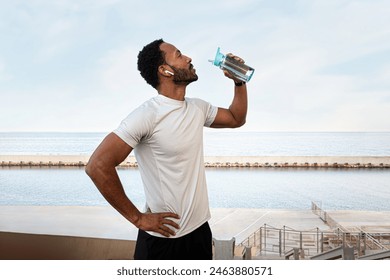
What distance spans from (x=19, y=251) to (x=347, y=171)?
2566 centimetres

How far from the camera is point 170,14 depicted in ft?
49.1

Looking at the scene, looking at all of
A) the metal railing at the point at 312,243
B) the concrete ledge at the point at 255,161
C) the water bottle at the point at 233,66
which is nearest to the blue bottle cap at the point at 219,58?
the water bottle at the point at 233,66

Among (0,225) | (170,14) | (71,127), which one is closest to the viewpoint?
(0,225)

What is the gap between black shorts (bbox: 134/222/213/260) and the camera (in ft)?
2.88

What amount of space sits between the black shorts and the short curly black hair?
0.28 m

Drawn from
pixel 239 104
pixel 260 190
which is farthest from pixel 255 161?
pixel 239 104

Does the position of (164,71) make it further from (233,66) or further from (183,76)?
(233,66)

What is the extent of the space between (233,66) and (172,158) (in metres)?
0.25

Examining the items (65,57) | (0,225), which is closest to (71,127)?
(65,57)

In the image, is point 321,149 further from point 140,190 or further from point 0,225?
point 0,225

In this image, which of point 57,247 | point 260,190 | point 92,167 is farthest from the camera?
point 260,190

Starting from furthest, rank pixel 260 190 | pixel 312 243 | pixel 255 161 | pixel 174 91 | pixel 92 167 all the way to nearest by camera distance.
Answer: pixel 255 161, pixel 260 190, pixel 312 243, pixel 174 91, pixel 92 167

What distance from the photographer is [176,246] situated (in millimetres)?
880

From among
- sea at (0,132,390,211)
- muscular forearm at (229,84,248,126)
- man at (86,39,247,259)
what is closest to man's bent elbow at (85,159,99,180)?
man at (86,39,247,259)
